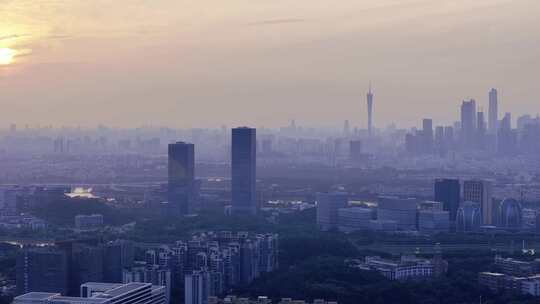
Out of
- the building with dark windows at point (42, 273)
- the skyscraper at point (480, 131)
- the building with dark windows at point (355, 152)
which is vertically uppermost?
the skyscraper at point (480, 131)

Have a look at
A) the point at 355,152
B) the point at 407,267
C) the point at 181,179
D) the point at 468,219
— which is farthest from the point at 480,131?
the point at 407,267

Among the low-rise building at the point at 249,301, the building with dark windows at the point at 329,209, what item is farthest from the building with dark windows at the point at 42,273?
the building with dark windows at the point at 329,209

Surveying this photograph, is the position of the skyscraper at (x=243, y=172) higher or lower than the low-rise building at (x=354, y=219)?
higher

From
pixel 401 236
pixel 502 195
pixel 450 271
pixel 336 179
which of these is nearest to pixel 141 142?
pixel 336 179

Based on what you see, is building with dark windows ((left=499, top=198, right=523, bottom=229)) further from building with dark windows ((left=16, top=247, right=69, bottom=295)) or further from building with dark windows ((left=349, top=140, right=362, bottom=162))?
building with dark windows ((left=349, top=140, right=362, bottom=162))

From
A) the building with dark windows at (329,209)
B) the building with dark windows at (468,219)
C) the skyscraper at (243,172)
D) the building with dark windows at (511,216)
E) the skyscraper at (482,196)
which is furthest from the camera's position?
the skyscraper at (243,172)

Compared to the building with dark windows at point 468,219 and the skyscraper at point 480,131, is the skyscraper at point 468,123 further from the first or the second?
the building with dark windows at point 468,219

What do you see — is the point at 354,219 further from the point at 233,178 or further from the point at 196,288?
the point at 196,288
